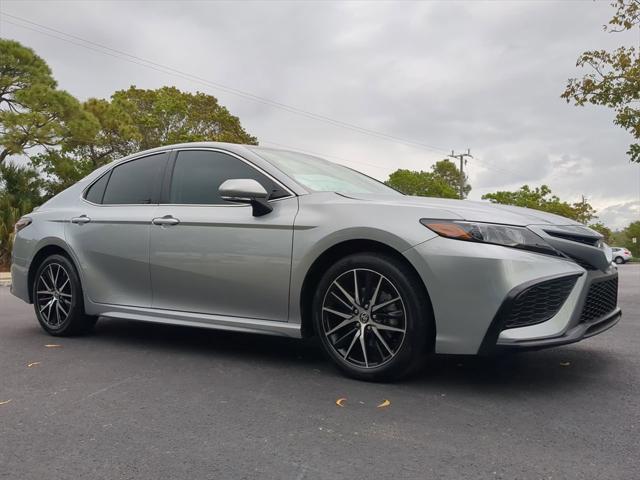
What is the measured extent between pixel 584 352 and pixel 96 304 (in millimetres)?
3841

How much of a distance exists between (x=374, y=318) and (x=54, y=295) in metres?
3.14

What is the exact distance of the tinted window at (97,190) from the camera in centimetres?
516

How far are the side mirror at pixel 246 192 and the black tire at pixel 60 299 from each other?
6.45 feet

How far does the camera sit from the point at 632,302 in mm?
8641

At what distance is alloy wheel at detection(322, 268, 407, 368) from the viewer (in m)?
3.42

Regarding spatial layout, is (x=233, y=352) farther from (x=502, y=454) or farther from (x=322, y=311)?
(x=502, y=454)

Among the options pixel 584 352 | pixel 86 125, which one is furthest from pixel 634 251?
pixel 584 352

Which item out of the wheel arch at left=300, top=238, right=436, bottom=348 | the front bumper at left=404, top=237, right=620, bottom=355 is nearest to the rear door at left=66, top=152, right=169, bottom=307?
the wheel arch at left=300, top=238, right=436, bottom=348

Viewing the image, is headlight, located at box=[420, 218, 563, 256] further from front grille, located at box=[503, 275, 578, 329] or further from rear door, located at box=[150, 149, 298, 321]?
rear door, located at box=[150, 149, 298, 321]

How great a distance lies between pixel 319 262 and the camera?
3727 mm

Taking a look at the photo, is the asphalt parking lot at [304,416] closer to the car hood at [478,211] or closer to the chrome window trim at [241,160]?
the car hood at [478,211]

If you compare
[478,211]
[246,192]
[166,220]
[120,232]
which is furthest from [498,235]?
[120,232]

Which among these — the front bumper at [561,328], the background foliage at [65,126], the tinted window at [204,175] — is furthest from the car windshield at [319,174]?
the background foliage at [65,126]

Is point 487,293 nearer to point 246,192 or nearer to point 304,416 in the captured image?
point 304,416
